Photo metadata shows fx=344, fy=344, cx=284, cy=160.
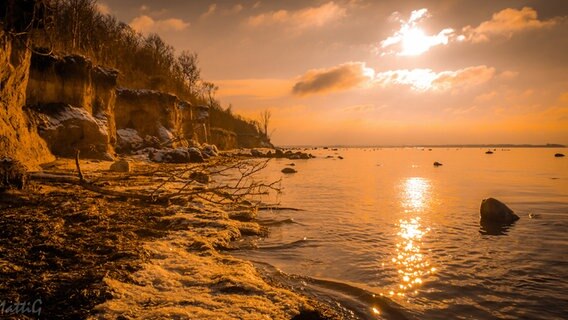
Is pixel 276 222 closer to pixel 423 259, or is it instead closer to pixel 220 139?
pixel 423 259

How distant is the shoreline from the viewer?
2955 millimetres

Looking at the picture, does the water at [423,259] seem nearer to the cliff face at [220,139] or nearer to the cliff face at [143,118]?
the cliff face at [143,118]

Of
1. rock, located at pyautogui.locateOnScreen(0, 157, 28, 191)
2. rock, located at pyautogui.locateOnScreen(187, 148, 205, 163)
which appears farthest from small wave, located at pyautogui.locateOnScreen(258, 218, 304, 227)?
rock, located at pyautogui.locateOnScreen(187, 148, 205, 163)

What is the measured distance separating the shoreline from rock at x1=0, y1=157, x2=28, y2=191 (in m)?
0.23

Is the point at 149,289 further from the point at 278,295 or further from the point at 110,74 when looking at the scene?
the point at 110,74

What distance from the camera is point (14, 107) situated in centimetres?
976

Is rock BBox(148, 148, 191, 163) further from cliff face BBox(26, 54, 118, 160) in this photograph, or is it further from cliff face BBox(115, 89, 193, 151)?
cliff face BBox(26, 54, 118, 160)

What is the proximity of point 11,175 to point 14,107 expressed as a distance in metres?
4.89

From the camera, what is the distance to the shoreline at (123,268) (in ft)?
9.70

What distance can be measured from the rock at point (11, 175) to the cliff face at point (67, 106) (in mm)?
7963

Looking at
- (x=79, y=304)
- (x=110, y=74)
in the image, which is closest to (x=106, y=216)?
(x=79, y=304)

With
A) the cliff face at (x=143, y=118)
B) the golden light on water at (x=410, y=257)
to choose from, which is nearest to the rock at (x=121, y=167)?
the golden light on water at (x=410, y=257)

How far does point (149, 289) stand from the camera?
336 cm

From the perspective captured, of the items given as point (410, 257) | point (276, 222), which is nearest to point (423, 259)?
point (410, 257)
